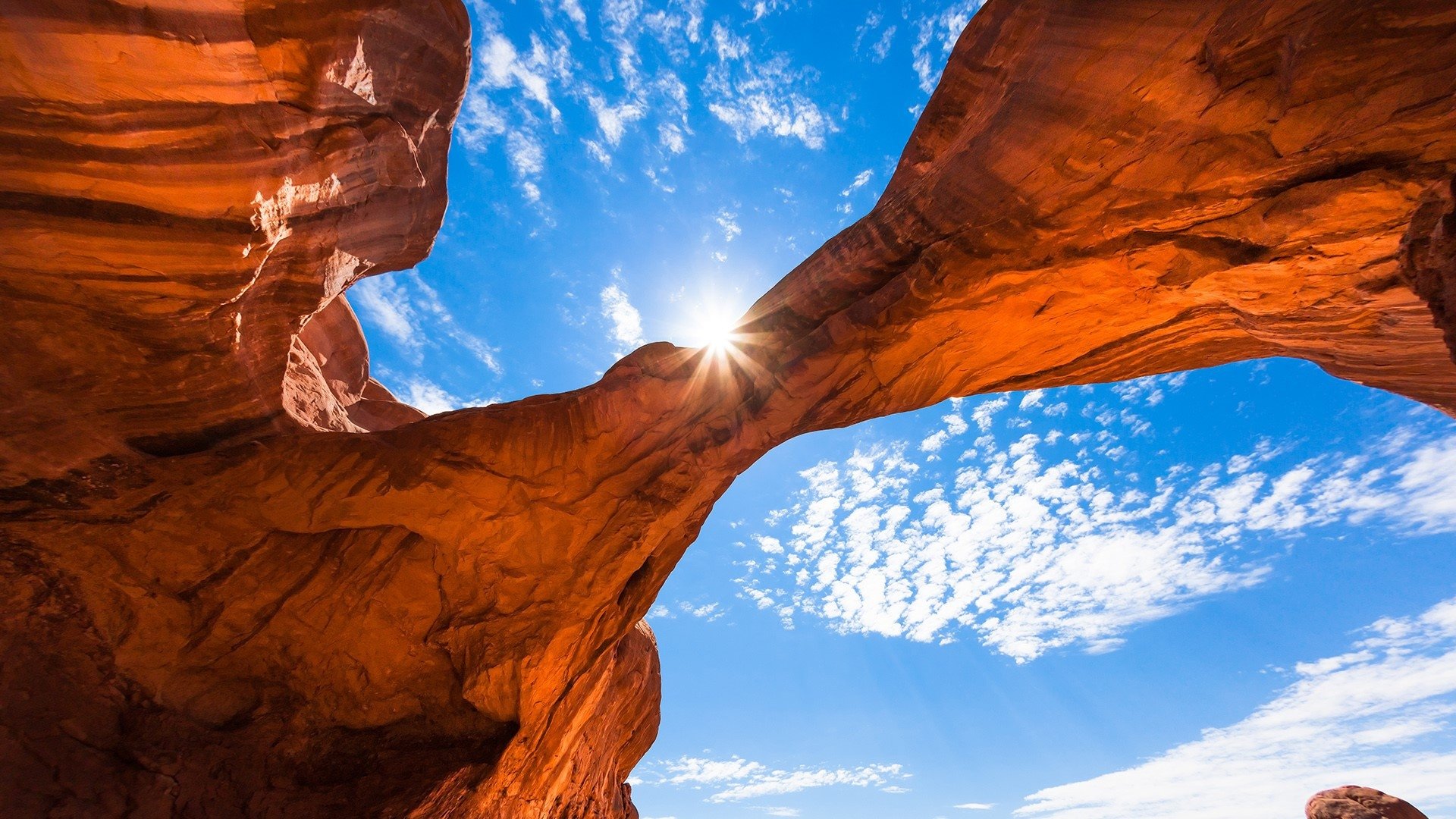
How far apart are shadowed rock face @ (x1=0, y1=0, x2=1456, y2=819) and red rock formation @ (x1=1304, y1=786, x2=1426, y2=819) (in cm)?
2321

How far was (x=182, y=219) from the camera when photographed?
6.23 m

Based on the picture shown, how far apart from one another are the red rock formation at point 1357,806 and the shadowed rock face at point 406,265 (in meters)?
23.2

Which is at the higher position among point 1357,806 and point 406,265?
point 406,265

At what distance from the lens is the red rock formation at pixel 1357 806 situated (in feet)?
67.8

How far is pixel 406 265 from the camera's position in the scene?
1127 centimetres

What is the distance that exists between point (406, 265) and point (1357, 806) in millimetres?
35256

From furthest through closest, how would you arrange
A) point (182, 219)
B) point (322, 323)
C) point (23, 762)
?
point (322, 323) < point (23, 762) < point (182, 219)

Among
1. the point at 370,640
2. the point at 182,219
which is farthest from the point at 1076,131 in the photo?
the point at 370,640

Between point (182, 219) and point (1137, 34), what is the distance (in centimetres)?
1043

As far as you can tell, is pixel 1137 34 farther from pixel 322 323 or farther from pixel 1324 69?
pixel 322 323

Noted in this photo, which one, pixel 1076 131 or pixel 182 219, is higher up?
pixel 1076 131

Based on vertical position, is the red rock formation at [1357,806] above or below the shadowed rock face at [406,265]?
below

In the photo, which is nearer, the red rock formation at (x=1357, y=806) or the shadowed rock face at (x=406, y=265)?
the shadowed rock face at (x=406, y=265)

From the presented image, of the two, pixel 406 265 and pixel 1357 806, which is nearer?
pixel 406 265
